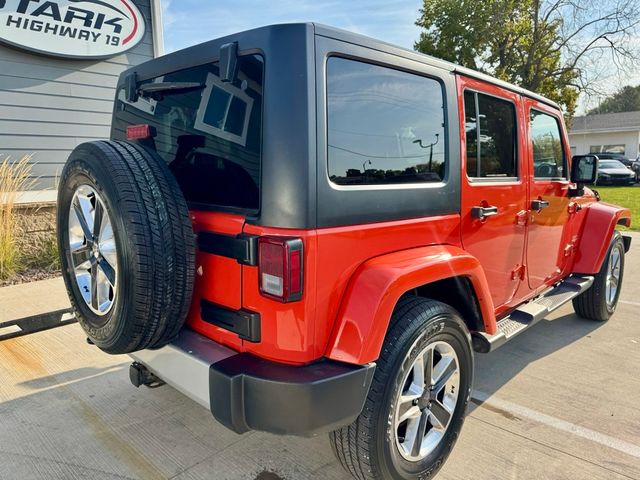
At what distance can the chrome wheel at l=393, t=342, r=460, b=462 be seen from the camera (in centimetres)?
219

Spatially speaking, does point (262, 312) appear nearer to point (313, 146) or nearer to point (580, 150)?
point (313, 146)

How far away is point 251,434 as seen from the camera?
2672 mm

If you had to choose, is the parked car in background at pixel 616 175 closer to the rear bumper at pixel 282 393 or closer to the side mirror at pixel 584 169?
the side mirror at pixel 584 169

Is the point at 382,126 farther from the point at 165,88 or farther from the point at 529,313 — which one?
the point at 529,313

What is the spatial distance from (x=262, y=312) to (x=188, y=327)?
587mm

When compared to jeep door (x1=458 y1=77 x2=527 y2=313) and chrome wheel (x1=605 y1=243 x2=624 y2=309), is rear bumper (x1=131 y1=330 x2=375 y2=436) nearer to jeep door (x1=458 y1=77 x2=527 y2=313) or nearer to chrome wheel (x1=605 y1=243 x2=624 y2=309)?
jeep door (x1=458 y1=77 x2=527 y2=313)

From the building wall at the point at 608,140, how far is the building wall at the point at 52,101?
128 ft

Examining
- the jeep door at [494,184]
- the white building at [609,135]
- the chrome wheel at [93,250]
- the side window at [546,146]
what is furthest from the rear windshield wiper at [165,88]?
the white building at [609,135]

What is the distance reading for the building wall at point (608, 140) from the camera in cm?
3647

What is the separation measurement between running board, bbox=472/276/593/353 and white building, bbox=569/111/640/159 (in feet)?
124

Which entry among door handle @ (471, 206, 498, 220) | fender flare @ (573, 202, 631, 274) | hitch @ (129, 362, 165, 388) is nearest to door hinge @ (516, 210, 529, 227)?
door handle @ (471, 206, 498, 220)

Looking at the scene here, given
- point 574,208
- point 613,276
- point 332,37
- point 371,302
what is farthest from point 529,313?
point 332,37

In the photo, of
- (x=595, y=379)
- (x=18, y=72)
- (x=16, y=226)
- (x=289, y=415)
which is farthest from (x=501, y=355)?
(x=18, y=72)

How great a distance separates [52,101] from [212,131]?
5.60 meters
